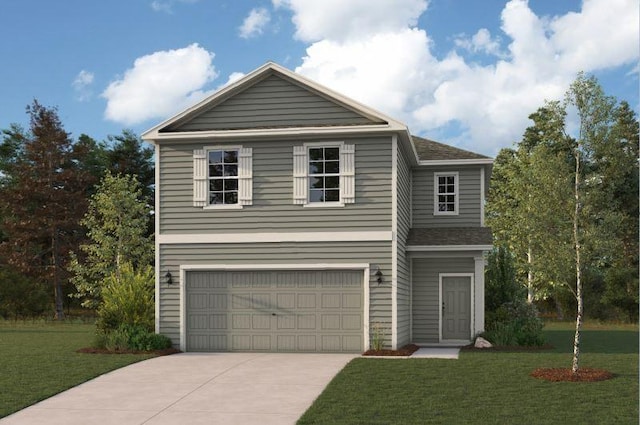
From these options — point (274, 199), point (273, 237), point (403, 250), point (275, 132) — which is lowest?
point (403, 250)

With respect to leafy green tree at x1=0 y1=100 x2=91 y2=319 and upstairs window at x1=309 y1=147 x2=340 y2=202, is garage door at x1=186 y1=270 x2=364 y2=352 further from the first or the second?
leafy green tree at x1=0 y1=100 x2=91 y2=319

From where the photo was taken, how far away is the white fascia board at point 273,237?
1858cm

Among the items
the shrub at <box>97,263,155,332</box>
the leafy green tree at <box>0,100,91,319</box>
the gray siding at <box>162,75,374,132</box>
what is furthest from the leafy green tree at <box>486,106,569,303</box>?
the leafy green tree at <box>0,100,91,319</box>

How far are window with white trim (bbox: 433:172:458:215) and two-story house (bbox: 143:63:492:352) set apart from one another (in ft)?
10.4

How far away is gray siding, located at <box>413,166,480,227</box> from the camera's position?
22875mm

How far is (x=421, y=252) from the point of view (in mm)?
21641

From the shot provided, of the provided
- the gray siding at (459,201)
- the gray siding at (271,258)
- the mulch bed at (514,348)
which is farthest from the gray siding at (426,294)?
the gray siding at (271,258)

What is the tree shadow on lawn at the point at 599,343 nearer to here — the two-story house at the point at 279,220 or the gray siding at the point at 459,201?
the gray siding at the point at 459,201

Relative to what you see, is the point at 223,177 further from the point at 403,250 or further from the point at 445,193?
the point at 445,193

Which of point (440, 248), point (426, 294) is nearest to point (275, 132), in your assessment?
point (440, 248)

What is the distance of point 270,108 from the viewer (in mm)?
19422

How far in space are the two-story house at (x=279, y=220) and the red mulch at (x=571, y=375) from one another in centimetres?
465

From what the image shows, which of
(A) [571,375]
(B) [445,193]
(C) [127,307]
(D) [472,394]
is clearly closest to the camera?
(D) [472,394]

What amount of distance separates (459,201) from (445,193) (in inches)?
19.9
